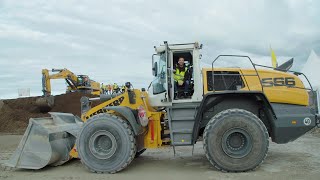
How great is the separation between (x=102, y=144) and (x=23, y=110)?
53.5 feet

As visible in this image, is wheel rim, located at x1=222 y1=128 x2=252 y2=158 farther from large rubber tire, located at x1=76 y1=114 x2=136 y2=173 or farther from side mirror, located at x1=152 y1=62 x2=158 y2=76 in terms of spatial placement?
side mirror, located at x1=152 y1=62 x2=158 y2=76

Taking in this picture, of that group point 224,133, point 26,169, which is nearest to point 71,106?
point 26,169

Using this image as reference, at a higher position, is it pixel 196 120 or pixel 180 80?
pixel 180 80

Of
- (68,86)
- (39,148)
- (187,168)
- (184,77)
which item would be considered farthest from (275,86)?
(68,86)

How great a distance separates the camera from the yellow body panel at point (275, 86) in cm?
794

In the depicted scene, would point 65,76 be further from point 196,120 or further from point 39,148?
point 196,120

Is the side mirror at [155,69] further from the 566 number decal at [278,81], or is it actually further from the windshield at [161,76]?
the 566 number decal at [278,81]

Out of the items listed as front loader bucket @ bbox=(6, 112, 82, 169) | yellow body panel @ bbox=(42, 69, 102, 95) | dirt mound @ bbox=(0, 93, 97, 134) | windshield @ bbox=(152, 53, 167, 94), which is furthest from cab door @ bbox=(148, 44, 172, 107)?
yellow body panel @ bbox=(42, 69, 102, 95)

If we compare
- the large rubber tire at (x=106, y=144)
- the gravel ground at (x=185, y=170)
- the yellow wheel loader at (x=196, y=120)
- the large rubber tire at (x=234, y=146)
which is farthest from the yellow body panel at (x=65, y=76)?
the large rubber tire at (x=234, y=146)

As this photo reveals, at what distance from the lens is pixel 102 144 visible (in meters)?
8.12

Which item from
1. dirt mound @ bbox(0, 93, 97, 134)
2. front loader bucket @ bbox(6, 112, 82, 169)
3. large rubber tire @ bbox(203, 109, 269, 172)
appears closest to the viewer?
large rubber tire @ bbox(203, 109, 269, 172)

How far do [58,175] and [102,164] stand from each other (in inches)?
34.9

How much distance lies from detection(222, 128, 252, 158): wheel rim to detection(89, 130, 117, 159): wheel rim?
2.24 meters

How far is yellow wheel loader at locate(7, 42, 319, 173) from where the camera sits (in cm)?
755
